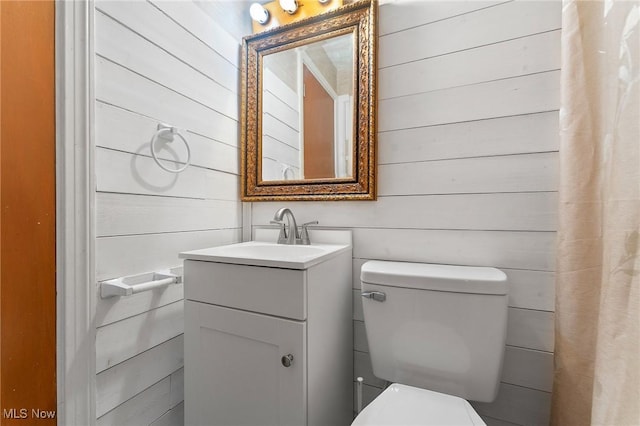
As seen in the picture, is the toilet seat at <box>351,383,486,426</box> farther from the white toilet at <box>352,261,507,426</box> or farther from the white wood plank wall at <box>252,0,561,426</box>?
the white wood plank wall at <box>252,0,561,426</box>

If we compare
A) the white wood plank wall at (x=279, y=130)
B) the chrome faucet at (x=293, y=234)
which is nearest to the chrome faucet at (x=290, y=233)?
the chrome faucet at (x=293, y=234)

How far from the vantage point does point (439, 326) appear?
0.93 m

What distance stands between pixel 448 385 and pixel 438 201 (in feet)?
2.11

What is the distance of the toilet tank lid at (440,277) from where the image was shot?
34.7 inches

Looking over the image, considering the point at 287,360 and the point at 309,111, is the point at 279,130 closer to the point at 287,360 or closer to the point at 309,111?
the point at 309,111

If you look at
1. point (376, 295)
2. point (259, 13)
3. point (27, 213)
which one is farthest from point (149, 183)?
point (259, 13)

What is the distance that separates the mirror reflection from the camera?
1.28 metres

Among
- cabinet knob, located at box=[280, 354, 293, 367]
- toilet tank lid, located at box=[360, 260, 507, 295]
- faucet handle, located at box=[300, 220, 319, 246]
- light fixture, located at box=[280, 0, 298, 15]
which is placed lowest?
cabinet knob, located at box=[280, 354, 293, 367]

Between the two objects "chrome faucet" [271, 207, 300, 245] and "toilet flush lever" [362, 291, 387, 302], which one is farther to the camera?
"chrome faucet" [271, 207, 300, 245]

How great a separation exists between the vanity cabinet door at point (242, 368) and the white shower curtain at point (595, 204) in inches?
29.0

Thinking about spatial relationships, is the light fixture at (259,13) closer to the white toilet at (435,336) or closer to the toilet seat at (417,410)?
the white toilet at (435,336)

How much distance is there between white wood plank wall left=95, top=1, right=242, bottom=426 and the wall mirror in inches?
7.0

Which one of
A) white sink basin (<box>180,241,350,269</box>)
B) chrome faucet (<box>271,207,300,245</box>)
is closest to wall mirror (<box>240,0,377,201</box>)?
chrome faucet (<box>271,207,300,245</box>)

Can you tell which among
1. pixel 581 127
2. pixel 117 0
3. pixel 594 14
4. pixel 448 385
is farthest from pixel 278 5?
pixel 448 385
